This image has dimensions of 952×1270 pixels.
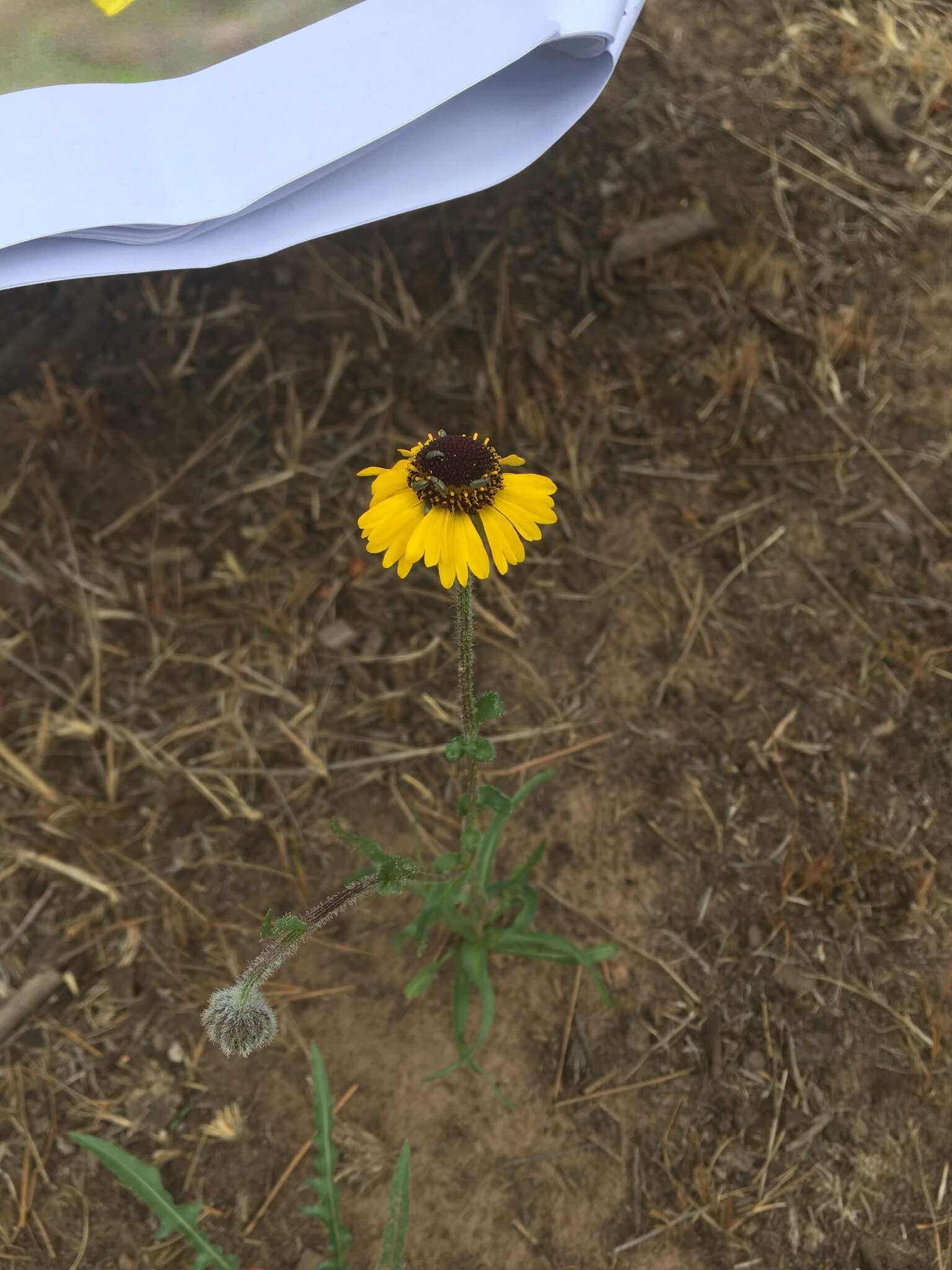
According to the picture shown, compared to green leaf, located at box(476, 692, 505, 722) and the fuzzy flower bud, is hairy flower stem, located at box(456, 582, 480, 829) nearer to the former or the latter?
A: green leaf, located at box(476, 692, 505, 722)

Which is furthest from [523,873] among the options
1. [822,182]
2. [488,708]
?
[822,182]

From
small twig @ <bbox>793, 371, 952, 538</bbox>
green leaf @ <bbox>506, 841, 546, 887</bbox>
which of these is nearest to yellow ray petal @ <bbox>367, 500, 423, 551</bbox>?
green leaf @ <bbox>506, 841, 546, 887</bbox>

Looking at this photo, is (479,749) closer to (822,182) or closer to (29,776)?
(29,776)

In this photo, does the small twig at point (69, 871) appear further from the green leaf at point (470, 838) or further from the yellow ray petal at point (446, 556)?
the yellow ray petal at point (446, 556)

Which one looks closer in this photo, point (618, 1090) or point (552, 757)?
point (618, 1090)

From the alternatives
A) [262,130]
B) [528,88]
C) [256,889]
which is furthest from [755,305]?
[256,889]
